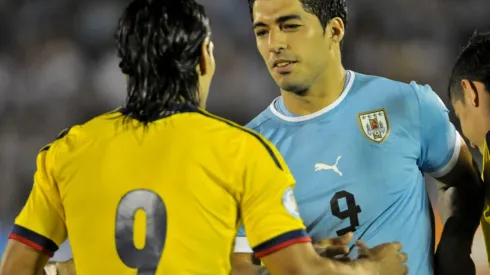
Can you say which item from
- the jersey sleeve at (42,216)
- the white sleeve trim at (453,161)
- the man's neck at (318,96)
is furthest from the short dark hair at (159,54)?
the white sleeve trim at (453,161)

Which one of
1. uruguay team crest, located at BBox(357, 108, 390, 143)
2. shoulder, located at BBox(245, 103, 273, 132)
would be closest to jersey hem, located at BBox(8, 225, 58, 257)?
shoulder, located at BBox(245, 103, 273, 132)

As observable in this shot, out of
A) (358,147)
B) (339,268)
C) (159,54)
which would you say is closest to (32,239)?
(159,54)

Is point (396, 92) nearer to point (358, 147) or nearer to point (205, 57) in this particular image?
point (358, 147)

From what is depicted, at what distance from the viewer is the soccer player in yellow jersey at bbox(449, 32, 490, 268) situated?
2.00m

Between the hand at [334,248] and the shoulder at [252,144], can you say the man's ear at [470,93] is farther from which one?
the shoulder at [252,144]

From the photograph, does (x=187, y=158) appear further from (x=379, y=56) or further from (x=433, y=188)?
(x=379, y=56)

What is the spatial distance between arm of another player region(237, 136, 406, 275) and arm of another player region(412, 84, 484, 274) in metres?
0.78

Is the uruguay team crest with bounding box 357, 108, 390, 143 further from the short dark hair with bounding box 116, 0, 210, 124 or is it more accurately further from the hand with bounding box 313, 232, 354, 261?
the short dark hair with bounding box 116, 0, 210, 124

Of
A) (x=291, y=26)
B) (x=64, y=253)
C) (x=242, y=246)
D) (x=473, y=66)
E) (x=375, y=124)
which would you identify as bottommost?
(x=64, y=253)

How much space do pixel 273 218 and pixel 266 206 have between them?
3cm

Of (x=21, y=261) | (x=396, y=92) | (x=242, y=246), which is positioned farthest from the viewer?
(x=396, y=92)

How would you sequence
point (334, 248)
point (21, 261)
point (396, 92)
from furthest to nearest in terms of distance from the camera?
point (396, 92) < point (334, 248) < point (21, 261)

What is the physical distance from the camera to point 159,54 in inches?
57.6

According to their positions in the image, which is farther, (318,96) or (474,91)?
(318,96)
